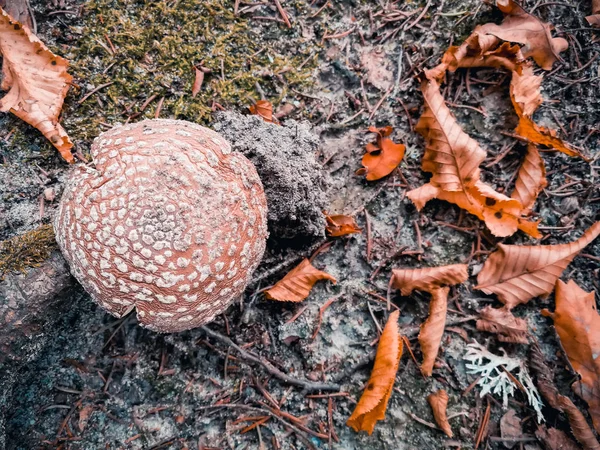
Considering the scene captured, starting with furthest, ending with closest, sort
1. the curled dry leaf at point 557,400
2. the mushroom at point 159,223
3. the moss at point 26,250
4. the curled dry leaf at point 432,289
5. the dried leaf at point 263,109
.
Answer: the dried leaf at point 263,109 < the curled dry leaf at point 432,289 < the curled dry leaf at point 557,400 < the moss at point 26,250 < the mushroom at point 159,223

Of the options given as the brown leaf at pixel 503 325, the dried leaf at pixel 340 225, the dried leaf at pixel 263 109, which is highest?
the dried leaf at pixel 263 109

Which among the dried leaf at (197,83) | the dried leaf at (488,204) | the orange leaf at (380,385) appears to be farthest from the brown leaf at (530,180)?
the dried leaf at (197,83)

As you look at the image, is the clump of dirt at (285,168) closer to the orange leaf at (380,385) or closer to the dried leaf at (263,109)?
the dried leaf at (263,109)

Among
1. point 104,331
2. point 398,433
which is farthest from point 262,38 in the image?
point 398,433

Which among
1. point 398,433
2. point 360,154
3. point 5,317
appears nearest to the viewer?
point 5,317

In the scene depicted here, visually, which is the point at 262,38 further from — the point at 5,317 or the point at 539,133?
the point at 5,317

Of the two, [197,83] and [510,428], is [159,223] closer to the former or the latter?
[197,83]

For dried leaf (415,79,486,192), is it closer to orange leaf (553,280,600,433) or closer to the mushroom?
orange leaf (553,280,600,433)
